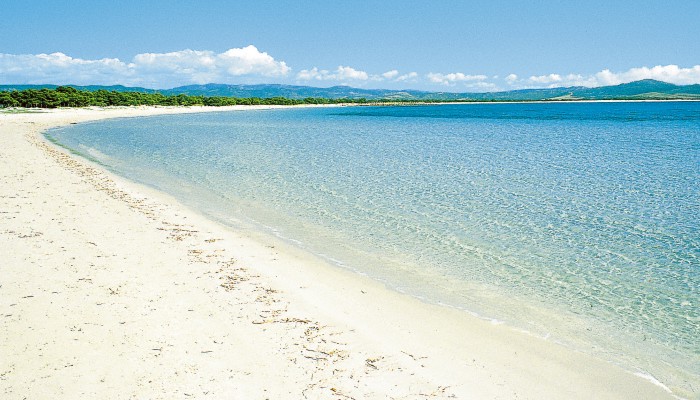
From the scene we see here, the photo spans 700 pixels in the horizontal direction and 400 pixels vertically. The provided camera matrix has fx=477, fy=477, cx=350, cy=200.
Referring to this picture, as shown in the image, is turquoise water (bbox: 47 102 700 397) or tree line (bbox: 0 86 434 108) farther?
tree line (bbox: 0 86 434 108)

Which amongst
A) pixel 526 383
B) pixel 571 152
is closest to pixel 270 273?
pixel 526 383

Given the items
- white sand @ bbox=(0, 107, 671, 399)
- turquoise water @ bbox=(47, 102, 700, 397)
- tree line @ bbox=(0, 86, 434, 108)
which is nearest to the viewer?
white sand @ bbox=(0, 107, 671, 399)

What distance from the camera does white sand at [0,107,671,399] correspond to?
5.27 m

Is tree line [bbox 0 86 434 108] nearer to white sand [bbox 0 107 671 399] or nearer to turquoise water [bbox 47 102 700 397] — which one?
turquoise water [bbox 47 102 700 397]

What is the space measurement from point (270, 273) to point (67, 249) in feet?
13.7

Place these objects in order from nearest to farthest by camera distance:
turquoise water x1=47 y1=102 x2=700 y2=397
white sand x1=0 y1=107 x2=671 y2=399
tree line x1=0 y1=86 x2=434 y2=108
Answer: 1. white sand x1=0 y1=107 x2=671 y2=399
2. turquoise water x1=47 y1=102 x2=700 y2=397
3. tree line x1=0 y1=86 x2=434 y2=108

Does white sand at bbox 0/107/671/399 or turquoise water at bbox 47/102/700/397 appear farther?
turquoise water at bbox 47/102/700/397

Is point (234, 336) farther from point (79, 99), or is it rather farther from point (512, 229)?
point (79, 99)

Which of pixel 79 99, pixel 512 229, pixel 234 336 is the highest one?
pixel 79 99

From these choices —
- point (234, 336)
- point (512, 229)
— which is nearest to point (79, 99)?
point (512, 229)

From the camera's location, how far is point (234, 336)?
6320mm

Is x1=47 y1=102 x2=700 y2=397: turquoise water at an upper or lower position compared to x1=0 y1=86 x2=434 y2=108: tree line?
lower

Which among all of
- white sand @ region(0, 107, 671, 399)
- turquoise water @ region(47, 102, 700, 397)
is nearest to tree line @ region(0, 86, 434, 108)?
turquoise water @ region(47, 102, 700, 397)

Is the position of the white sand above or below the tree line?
below
